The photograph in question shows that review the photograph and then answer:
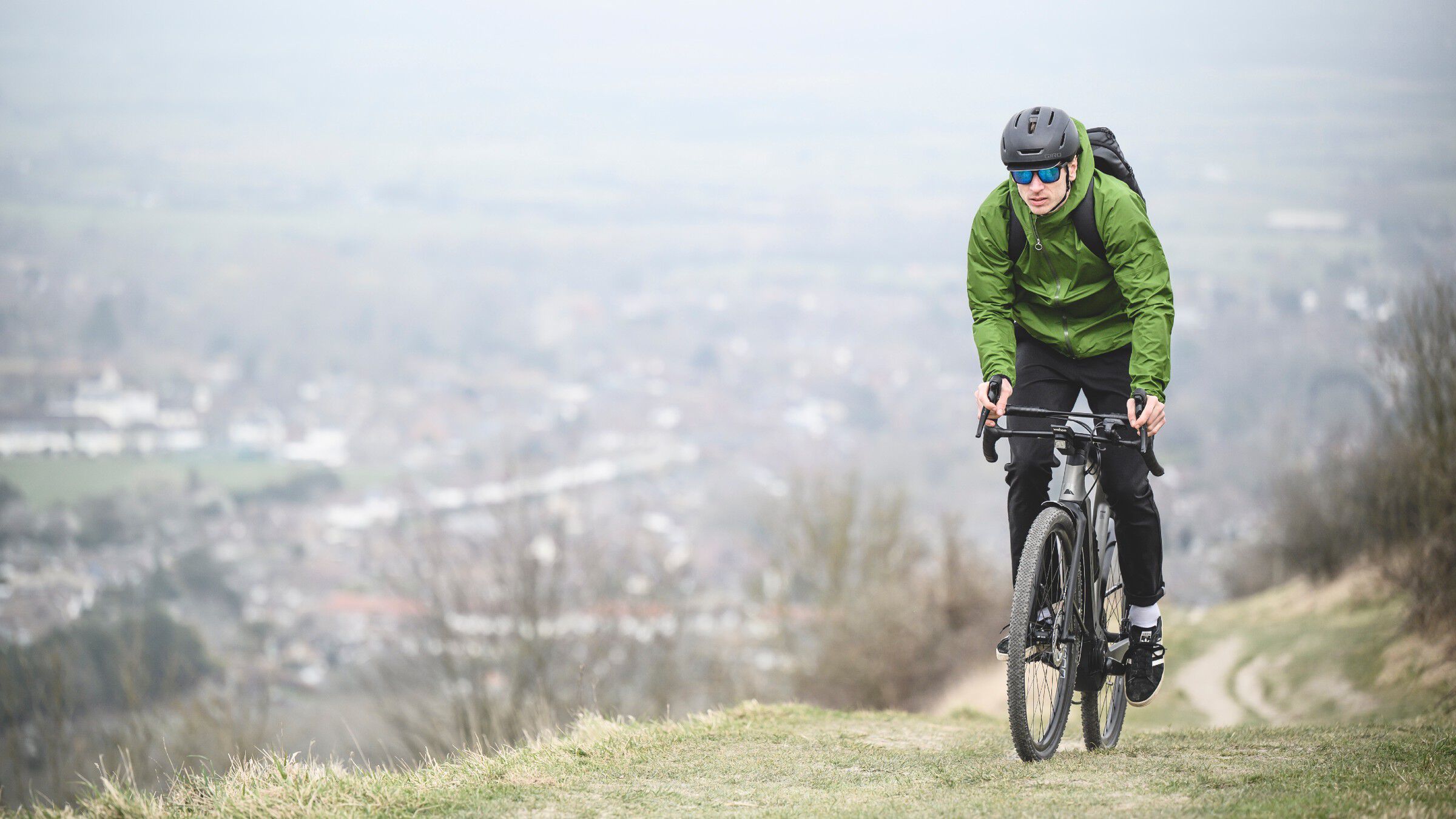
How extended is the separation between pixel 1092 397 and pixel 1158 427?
0.53 m

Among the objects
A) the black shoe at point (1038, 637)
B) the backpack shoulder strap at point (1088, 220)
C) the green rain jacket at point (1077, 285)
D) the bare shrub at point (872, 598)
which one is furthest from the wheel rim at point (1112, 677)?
the bare shrub at point (872, 598)

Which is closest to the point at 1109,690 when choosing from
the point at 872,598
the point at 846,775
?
the point at 846,775

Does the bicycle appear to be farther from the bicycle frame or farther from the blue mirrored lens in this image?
the blue mirrored lens

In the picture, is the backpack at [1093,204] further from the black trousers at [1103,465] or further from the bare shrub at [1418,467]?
the bare shrub at [1418,467]

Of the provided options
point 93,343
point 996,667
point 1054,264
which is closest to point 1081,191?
point 1054,264

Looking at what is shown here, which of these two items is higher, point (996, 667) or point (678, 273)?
point (678, 273)

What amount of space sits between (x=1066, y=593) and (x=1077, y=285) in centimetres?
136

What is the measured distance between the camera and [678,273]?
590ft

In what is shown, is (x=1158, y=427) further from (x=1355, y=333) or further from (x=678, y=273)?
(x=678, y=273)

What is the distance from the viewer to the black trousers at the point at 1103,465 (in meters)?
5.62

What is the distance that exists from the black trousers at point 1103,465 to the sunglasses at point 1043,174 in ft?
2.83

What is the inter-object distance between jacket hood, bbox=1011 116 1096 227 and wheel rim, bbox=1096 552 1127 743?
1.71 meters

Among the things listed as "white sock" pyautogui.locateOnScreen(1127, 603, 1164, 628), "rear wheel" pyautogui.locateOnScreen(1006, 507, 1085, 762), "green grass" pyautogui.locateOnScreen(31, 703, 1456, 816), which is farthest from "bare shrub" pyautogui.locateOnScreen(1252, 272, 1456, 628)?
"rear wheel" pyautogui.locateOnScreen(1006, 507, 1085, 762)

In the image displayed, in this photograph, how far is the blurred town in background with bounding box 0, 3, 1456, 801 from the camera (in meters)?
39.0
